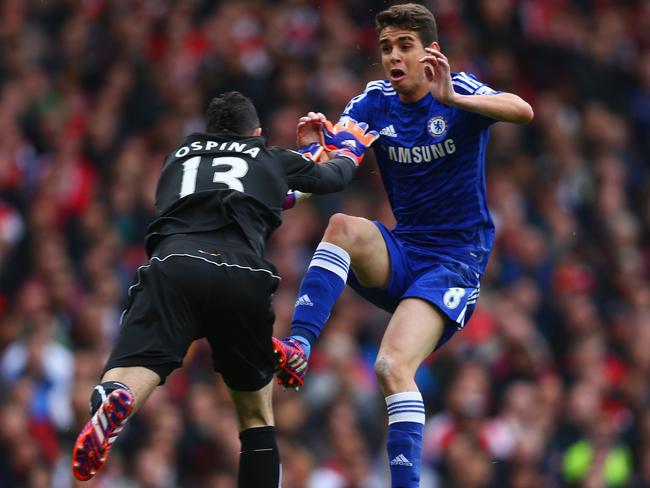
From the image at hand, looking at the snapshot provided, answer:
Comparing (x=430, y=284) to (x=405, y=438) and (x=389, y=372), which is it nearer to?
(x=389, y=372)

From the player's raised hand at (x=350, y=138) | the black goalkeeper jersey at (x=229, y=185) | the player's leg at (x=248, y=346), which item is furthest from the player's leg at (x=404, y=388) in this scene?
the player's raised hand at (x=350, y=138)

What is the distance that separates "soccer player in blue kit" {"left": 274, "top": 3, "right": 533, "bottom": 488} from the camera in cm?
741

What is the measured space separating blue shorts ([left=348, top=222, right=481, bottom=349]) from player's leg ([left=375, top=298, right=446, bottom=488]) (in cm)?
14

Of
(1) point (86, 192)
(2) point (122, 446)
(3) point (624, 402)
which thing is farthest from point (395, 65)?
(3) point (624, 402)

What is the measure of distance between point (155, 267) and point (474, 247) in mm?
1937

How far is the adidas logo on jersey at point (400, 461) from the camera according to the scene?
730 cm

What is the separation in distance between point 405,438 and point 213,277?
1323 mm

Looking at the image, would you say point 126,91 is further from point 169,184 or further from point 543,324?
point 169,184

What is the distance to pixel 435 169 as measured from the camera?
7.91 metres

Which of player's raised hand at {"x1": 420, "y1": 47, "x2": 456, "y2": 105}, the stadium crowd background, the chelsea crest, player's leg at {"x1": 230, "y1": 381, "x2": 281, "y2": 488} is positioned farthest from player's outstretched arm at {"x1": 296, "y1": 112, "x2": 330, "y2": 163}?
the stadium crowd background

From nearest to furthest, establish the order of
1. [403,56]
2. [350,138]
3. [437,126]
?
[403,56], [437,126], [350,138]

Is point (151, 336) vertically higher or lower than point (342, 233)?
lower

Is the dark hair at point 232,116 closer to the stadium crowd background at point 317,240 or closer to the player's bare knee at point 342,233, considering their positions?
the player's bare knee at point 342,233

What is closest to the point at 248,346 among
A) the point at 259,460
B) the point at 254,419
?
the point at 254,419
